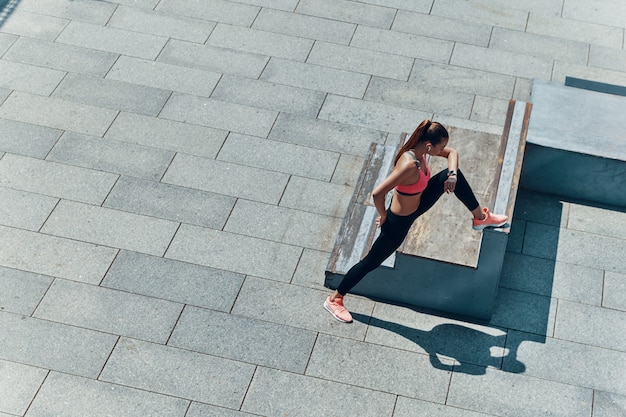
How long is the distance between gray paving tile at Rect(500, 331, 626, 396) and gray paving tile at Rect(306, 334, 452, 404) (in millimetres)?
730

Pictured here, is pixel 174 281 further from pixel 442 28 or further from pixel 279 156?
pixel 442 28

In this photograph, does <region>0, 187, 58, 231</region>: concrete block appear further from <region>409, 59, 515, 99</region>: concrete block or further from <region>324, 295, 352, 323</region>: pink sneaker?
<region>409, 59, 515, 99</region>: concrete block

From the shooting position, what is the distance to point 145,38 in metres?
12.0

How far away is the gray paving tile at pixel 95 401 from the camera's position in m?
7.64

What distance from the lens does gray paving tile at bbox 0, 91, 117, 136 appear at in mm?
10641

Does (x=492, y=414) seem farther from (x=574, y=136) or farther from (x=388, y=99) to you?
(x=388, y=99)

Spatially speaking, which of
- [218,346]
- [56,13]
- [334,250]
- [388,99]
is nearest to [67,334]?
[218,346]

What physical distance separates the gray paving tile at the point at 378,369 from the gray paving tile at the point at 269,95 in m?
3.60

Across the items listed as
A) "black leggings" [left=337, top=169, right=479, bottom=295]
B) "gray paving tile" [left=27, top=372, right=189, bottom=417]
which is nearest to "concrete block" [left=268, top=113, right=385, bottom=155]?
"black leggings" [left=337, top=169, right=479, bottom=295]

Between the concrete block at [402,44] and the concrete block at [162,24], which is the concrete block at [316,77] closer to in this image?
the concrete block at [402,44]

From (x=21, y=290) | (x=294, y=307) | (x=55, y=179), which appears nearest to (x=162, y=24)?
(x=55, y=179)

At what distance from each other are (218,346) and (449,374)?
2104 mm

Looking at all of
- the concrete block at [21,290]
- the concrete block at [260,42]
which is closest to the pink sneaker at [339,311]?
the concrete block at [21,290]

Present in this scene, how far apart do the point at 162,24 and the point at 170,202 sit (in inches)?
145
